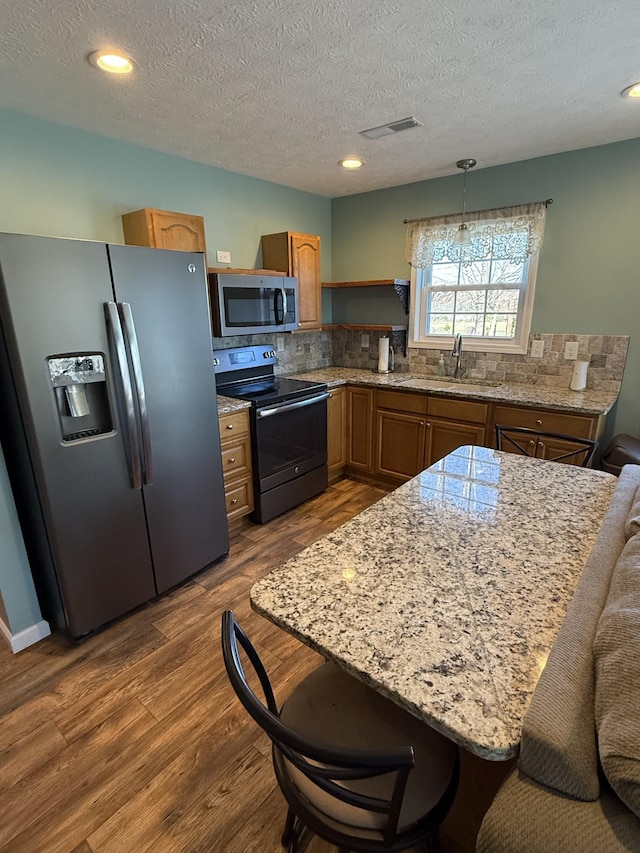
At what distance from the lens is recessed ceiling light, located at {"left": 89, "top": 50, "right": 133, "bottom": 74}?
1.62 meters

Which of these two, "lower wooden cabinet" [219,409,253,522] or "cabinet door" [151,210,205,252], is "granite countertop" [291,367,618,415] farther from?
"cabinet door" [151,210,205,252]

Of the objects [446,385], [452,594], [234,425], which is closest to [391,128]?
[446,385]

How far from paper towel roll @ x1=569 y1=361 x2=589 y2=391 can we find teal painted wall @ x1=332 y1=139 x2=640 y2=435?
0.78 ft

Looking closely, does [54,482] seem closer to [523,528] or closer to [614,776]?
[523,528]

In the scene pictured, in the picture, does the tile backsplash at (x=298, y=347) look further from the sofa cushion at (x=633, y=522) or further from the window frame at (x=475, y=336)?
the sofa cushion at (x=633, y=522)

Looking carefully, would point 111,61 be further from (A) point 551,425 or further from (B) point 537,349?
(B) point 537,349

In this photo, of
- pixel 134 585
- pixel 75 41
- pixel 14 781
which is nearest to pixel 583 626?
pixel 14 781

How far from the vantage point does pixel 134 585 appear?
7.05 feet

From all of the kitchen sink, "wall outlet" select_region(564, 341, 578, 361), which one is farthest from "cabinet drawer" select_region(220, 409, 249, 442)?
"wall outlet" select_region(564, 341, 578, 361)

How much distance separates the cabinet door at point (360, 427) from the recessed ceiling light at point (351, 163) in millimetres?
1633

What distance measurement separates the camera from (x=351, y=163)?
9.70 ft

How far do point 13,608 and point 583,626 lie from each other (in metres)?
2.26

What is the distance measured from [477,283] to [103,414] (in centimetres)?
294

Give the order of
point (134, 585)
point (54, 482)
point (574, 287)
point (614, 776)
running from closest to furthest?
1. point (614, 776)
2. point (54, 482)
3. point (134, 585)
4. point (574, 287)
